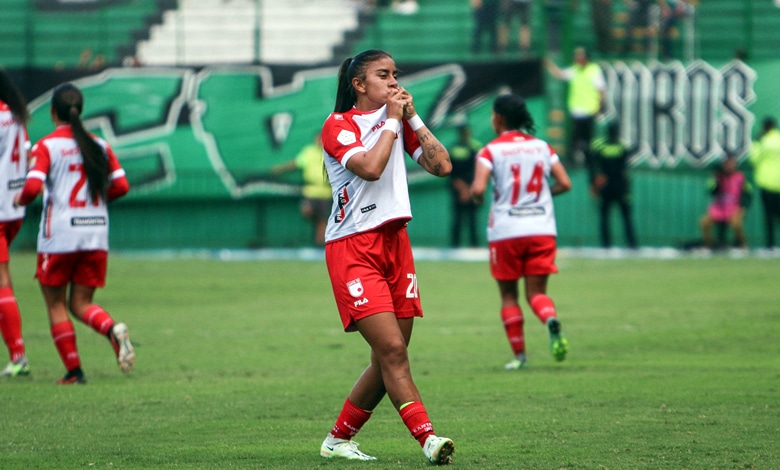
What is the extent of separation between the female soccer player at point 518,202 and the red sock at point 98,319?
9.50 ft

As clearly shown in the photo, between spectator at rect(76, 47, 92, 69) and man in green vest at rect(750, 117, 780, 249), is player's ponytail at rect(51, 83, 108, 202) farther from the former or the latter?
spectator at rect(76, 47, 92, 69)

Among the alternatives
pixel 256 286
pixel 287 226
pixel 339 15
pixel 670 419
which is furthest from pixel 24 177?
pixel 339 15

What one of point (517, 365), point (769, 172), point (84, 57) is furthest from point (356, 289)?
point (84, 57)

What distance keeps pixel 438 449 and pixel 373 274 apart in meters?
0.85

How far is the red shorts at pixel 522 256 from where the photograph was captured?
10.1m

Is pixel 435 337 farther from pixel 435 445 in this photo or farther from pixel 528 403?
pixel 435 445

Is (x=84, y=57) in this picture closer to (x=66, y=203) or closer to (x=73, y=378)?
(x=66, y=203)

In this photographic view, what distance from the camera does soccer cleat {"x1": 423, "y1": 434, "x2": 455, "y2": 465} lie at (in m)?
5.75

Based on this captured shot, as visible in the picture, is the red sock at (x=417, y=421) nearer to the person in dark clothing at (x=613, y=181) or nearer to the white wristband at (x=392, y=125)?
the white wristband at (x=392, y=125)

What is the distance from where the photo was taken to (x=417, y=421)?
5.88m

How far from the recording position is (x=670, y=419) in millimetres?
7223

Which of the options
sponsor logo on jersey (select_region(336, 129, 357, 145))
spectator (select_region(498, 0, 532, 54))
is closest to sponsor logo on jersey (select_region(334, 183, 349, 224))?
sponsor logo on jersey (select_region(336, 129, 357, 145))

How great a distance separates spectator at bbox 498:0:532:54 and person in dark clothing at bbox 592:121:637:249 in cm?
297

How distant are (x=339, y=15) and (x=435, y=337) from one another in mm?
16067
